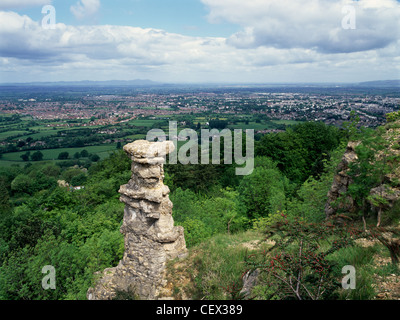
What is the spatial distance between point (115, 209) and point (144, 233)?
984cm

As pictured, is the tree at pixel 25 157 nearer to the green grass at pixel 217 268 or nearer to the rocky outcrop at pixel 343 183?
the green grass at pixel 217 268

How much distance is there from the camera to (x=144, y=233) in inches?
326

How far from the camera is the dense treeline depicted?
395 inches

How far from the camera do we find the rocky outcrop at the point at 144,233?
7906 mm

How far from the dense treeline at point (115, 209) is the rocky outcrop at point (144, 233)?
1273mm

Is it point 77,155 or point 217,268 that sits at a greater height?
point 217,268

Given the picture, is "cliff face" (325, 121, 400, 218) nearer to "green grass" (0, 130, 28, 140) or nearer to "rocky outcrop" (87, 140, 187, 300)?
"rocky outcrop" (87, 140, 187, 300)

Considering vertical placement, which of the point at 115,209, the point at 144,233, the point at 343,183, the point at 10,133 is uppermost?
the point at 343,183

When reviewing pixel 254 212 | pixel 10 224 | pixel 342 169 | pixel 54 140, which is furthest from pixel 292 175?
pixel 54 140

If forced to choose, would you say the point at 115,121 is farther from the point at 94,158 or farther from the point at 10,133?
the point at 94,158

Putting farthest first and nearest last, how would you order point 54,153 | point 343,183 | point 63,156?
1. point 54,153
2. point 63,156
3. point 343,183

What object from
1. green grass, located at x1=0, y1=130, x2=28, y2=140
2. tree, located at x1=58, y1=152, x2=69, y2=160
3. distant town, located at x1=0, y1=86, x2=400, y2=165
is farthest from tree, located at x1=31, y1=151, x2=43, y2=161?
green grass, located at x1=0, y1=130, x2=28, y2=140

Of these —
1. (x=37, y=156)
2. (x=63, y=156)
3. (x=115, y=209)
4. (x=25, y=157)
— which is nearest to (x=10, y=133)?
(x=25, y=157)
